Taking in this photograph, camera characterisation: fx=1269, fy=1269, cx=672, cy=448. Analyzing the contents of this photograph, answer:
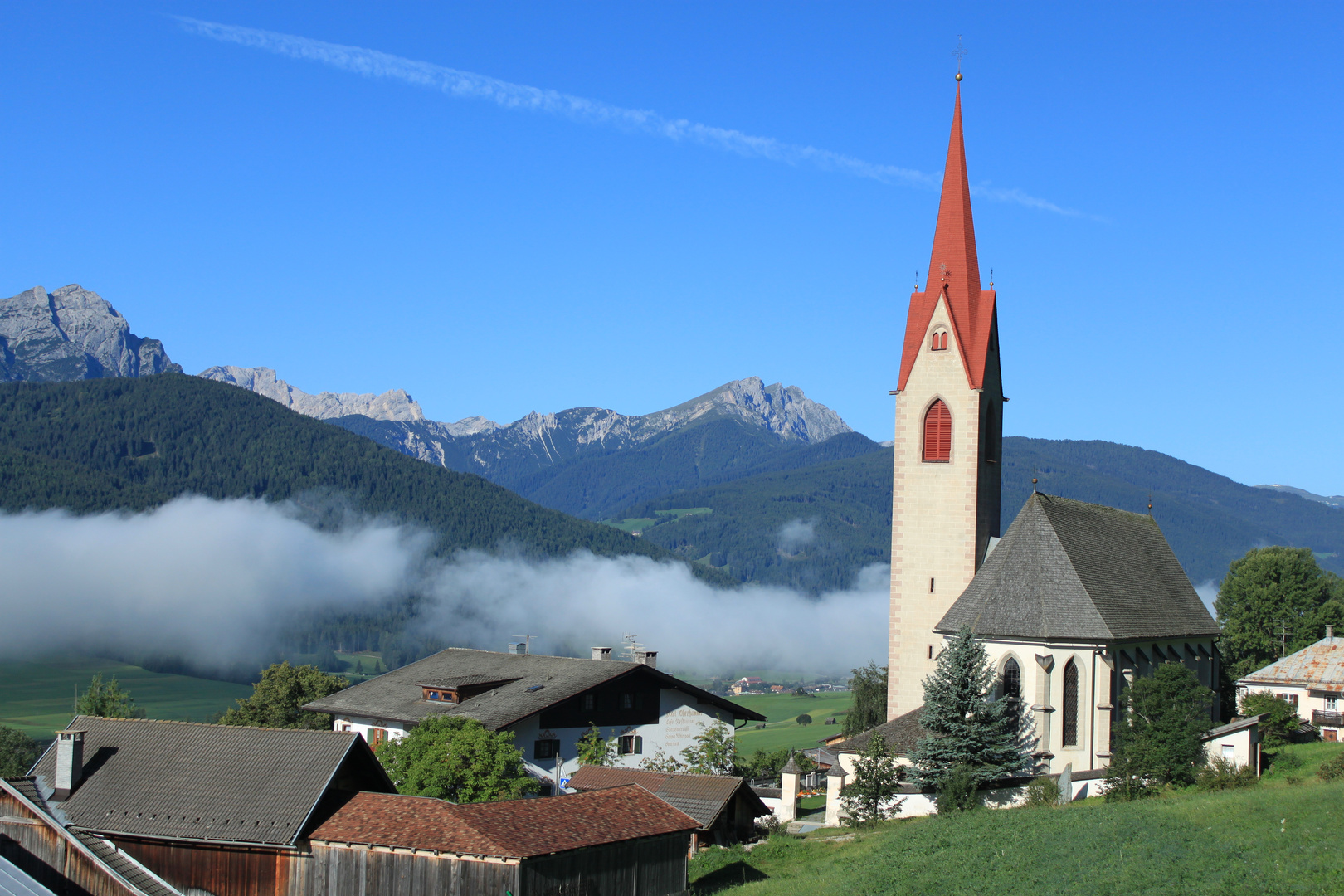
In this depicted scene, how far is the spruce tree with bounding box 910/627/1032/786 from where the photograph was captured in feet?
128

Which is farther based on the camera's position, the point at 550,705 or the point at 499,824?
the point at 550,705

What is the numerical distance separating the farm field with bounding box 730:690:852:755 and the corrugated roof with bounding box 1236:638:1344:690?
33871 millimetres

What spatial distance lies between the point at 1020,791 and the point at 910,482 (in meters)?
13.9

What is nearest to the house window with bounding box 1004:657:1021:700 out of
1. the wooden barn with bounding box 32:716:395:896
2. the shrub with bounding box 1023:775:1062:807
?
the shrub with bounding box 1023:775:1062:807

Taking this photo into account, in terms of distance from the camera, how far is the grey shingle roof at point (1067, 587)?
42.1 meters

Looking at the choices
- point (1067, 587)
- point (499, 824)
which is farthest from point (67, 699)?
point (499, 824)

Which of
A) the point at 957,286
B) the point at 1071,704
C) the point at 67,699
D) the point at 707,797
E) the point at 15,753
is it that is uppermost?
the point at 957,286

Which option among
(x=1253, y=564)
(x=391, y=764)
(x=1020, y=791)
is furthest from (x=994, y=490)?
(x=1253, y=564)

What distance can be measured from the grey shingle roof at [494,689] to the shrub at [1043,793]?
16.4m

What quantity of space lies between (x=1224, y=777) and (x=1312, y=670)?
30834mm

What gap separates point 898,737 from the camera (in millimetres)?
43312

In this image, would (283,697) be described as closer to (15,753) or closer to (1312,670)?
(15,753)

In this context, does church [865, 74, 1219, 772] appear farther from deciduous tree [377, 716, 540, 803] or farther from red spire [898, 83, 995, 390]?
deciduous tree [377, 716, 540, 803]

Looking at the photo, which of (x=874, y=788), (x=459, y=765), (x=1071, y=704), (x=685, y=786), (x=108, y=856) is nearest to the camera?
(x=108, y=856)
